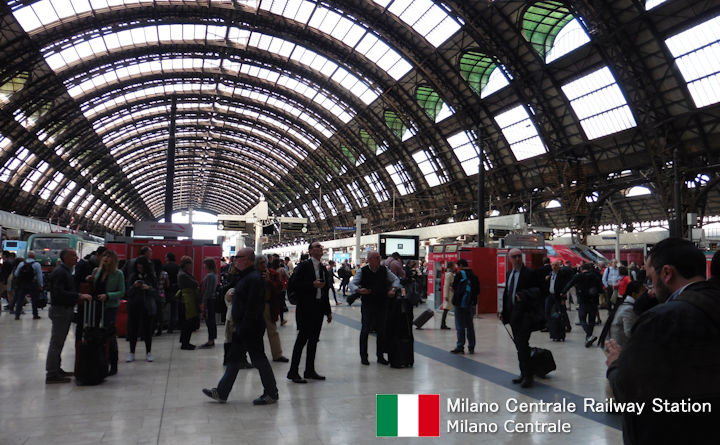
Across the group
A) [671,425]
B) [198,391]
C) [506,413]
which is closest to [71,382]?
[198,391]

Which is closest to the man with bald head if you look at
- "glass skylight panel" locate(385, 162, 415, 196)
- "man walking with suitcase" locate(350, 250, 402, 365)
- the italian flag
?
"man walking with suitcase" locate(350, 250, 402, 365)

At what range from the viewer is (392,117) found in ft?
134

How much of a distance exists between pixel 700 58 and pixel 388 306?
72.1 ft

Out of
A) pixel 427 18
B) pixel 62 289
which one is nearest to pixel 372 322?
pixel 62 289

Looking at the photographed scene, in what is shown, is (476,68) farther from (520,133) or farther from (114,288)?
(114,288)

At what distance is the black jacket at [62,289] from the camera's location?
6.66m

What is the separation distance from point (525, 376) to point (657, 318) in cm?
547

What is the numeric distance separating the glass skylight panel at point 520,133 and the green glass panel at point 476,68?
2455mm

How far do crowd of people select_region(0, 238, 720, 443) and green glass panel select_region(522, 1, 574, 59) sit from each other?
56.7ft

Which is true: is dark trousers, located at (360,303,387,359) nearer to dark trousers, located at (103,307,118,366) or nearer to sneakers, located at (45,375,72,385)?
dark trousers, located at (103,307,118,366)

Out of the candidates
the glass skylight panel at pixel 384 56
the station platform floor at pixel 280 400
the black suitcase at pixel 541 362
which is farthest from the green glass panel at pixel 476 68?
the black suitcase at pixel 541 362

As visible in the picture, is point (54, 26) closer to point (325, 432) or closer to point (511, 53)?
point (511, 53)

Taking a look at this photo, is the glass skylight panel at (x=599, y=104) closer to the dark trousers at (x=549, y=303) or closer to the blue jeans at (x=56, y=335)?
the dark trousers at (x=549, y=303)

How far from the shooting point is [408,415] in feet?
18.6
